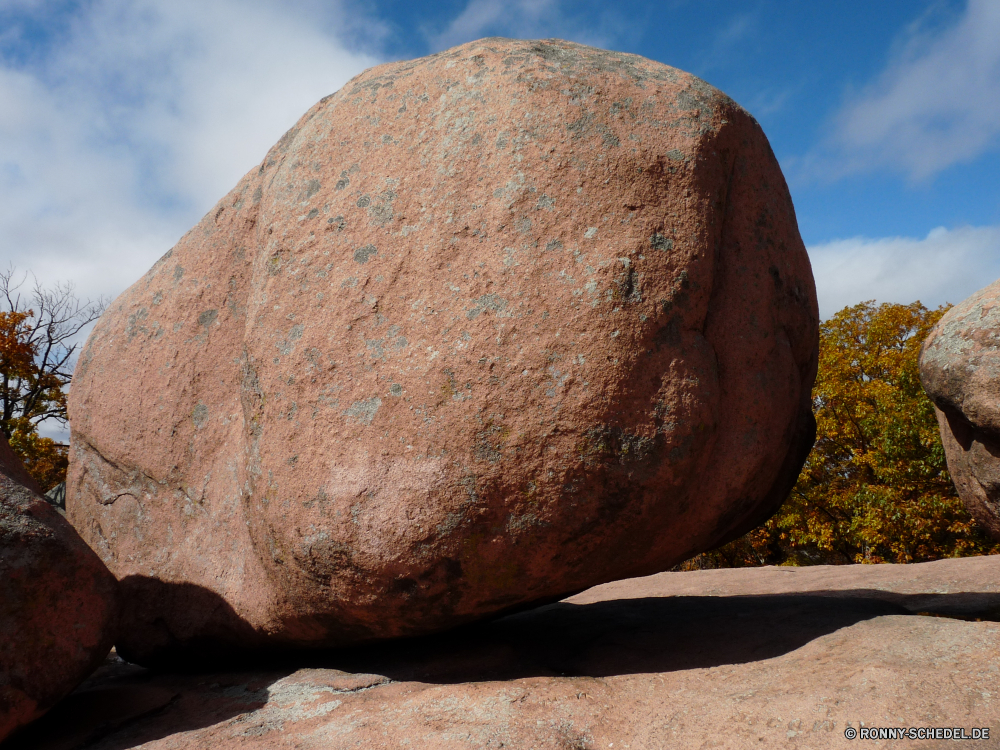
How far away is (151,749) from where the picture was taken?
97.0 inches

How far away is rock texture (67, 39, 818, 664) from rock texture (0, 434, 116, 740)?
58cm

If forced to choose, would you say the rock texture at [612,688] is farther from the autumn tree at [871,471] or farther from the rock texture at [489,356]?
the autumn tree at [871,471]

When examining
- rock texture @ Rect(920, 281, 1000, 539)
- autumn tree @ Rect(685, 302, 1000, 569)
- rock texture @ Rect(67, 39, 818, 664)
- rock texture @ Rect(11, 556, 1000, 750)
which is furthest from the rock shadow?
autumn tree @ Rect(685, 302, 1000, 569)

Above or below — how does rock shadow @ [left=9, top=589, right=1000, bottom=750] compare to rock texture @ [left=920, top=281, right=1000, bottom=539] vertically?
below

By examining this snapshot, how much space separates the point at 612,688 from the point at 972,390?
1946 mm

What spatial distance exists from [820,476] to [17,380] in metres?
15.1

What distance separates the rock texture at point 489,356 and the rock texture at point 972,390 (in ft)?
1.81

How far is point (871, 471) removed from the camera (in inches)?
420

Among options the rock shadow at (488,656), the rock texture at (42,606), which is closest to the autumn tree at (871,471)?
the rock shadow at (488,656)

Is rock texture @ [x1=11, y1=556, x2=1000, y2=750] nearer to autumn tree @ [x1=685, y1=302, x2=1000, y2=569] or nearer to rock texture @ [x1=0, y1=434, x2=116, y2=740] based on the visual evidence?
rock texture @ [x1=0, y1=434, x2=116, y2=740]

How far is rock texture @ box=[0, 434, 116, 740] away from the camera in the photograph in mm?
2486

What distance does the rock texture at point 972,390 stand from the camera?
302cm

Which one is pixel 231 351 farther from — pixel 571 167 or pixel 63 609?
pixel 571 167

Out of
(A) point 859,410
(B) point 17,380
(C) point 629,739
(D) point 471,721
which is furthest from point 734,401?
(B) point 17,380
